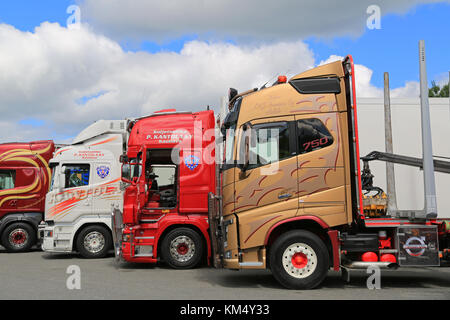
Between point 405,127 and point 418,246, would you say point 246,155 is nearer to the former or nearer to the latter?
point 418,246

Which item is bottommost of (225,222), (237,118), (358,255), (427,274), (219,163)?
(427,274)

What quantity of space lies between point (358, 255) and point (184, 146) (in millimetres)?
4664

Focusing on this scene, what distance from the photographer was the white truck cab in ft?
41.3

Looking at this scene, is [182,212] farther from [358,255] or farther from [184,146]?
[358,255]

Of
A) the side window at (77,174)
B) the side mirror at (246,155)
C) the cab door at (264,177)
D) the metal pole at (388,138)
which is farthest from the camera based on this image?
the metal pole at (388,138)

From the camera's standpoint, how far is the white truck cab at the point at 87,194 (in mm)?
12578

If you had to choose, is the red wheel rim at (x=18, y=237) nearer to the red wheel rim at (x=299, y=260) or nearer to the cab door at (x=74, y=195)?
the cab door at (x=74, y=195)

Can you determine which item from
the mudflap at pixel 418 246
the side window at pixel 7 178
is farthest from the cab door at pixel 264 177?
the side window at pixel 7 178

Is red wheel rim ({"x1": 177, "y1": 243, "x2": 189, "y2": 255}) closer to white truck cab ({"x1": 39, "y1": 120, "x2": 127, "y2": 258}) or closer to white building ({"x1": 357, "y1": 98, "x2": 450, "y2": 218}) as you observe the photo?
white truck cab ({"x1": 39, "y1": 120, "x2": 127, "y2": 258})

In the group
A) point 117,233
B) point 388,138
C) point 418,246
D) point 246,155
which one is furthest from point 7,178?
point 388,138

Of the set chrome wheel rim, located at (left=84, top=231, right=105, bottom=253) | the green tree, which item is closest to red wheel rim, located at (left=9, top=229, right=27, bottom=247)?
chrome wheel rim, located at (left=84, top=231, right=105, bottom=253)

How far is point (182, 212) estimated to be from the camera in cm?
1062

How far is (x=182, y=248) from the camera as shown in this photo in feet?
34.6

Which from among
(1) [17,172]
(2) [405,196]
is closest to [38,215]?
(1) [17,172]
